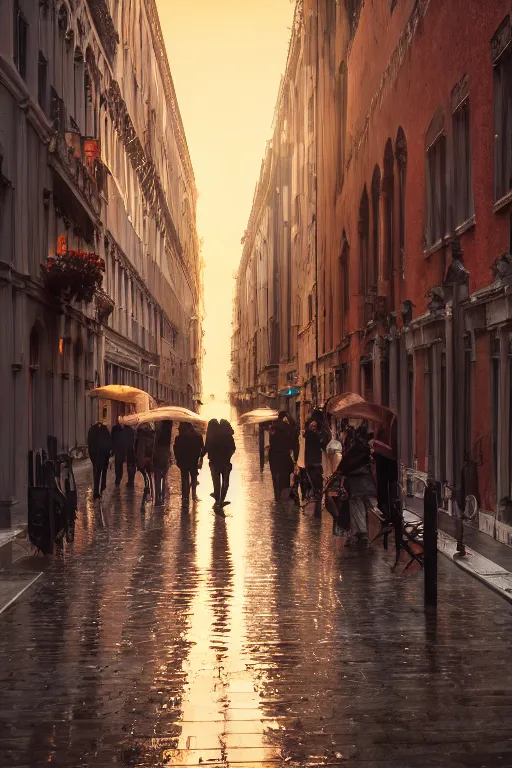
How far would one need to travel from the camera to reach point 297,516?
811 inches

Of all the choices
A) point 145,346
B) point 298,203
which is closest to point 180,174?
point 298,203

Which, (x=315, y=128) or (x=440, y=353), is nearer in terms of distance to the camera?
(x=440, y=353)

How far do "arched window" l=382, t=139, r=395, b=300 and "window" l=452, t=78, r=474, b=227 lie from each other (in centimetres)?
738

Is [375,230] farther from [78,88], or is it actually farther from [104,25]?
[104,25]

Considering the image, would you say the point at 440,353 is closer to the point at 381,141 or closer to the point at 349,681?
the point at 381,141

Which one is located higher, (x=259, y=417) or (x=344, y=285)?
(x=344, y=285)

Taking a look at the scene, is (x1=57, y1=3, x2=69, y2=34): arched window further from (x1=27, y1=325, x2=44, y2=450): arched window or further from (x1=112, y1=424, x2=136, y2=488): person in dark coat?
(x1=112, y1=424, x2=136, y2=488): person in dark coat

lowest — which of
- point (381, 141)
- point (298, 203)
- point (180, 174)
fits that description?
point (381, 141)

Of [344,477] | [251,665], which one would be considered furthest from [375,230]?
[251,665]

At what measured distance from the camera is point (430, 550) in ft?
36.3

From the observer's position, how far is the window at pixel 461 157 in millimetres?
19703

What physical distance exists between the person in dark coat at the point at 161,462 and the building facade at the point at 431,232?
16.1ft

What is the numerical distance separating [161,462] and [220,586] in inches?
415

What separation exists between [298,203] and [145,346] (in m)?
11.6
